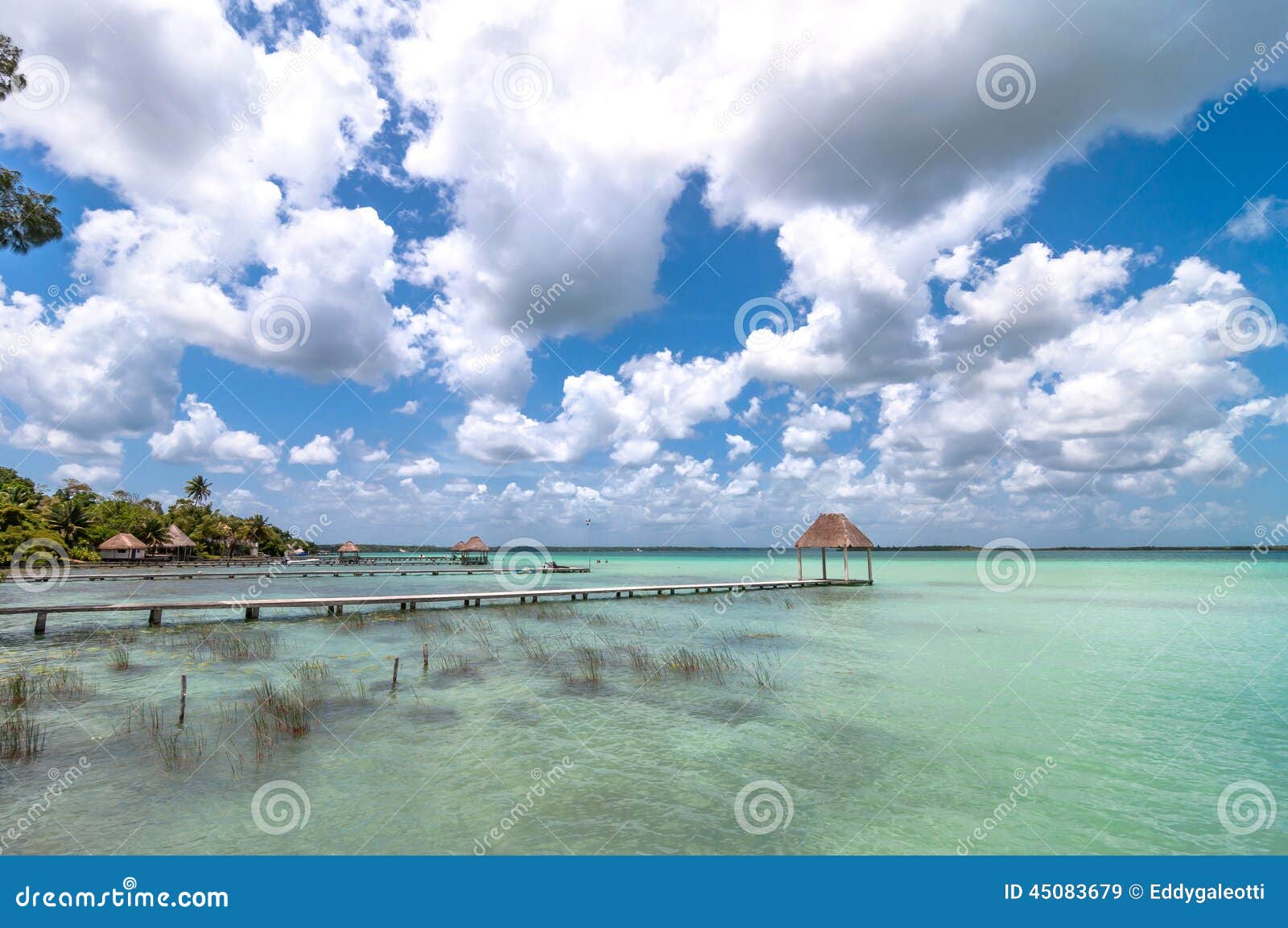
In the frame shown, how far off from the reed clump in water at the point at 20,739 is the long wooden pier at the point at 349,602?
36.1 ft

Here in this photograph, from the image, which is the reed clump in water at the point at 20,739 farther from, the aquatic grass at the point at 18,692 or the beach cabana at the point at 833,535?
the beach cabana at the point at 833,535

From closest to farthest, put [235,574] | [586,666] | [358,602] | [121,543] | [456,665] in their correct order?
[456,665] < [586,666] < [358,602] < [235,574] < [121,543]

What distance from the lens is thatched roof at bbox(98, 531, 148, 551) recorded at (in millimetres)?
52844

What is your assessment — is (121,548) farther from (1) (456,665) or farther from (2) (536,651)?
(1) (456,665)

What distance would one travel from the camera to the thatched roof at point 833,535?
3656 centimetres

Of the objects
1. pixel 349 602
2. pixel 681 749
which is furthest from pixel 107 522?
pixel 681 749

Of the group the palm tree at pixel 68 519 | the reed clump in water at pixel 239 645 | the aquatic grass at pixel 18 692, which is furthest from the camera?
the palm tree at pixel 68 519

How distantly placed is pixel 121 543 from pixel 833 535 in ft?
198

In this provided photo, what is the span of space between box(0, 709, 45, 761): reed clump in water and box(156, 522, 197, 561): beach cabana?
204 feet

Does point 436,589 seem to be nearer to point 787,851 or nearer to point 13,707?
point 13,707

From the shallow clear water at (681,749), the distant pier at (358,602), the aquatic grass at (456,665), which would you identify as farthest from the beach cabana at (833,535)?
the aquatic grass at (456,665)

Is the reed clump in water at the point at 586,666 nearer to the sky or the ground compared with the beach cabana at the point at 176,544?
nearer to the ground

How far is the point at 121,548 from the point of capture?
5331cm
